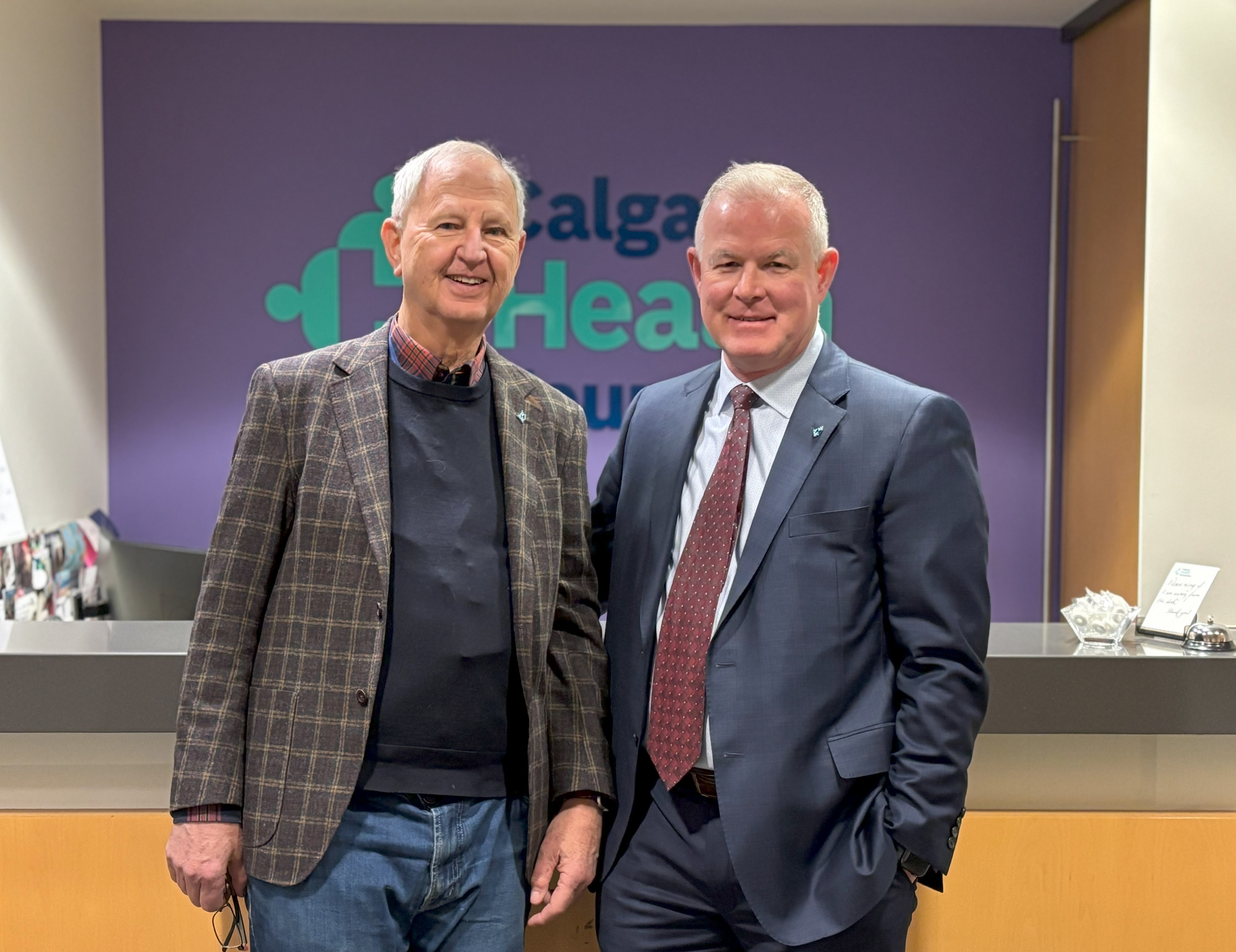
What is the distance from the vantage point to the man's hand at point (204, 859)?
4.79ft

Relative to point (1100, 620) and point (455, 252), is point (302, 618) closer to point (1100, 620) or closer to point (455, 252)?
point (455, 252)

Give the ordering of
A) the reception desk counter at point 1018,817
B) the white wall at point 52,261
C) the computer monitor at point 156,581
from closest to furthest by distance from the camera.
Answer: the reception desk counter at point 1018,817
the computer monitor at point 156,581
the white wall at point 52,261

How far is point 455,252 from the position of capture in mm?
1628

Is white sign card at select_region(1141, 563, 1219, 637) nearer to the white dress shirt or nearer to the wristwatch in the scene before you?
the wristwatch

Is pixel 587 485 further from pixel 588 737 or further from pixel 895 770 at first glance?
pixel 895 770

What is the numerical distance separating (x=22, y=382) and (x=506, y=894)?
2931 millimetres

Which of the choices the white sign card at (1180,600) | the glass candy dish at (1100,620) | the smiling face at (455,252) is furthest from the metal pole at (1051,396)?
the smiling face at (455,252)

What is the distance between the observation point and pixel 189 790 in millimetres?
1462

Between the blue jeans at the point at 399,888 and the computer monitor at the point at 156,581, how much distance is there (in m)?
1.41

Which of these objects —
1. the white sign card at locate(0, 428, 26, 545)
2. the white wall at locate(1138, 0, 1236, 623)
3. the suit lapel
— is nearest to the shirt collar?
the suit lapel

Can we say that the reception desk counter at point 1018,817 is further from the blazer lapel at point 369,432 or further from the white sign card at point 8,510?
the white sign card at point 8,510

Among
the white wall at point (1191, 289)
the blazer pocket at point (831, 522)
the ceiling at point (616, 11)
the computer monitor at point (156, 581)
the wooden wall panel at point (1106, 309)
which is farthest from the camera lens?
the ceiling at point (616, 11)

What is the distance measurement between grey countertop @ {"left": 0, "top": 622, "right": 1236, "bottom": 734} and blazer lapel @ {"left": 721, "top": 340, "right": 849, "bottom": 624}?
0.66 metres

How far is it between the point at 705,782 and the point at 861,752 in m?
0.23
